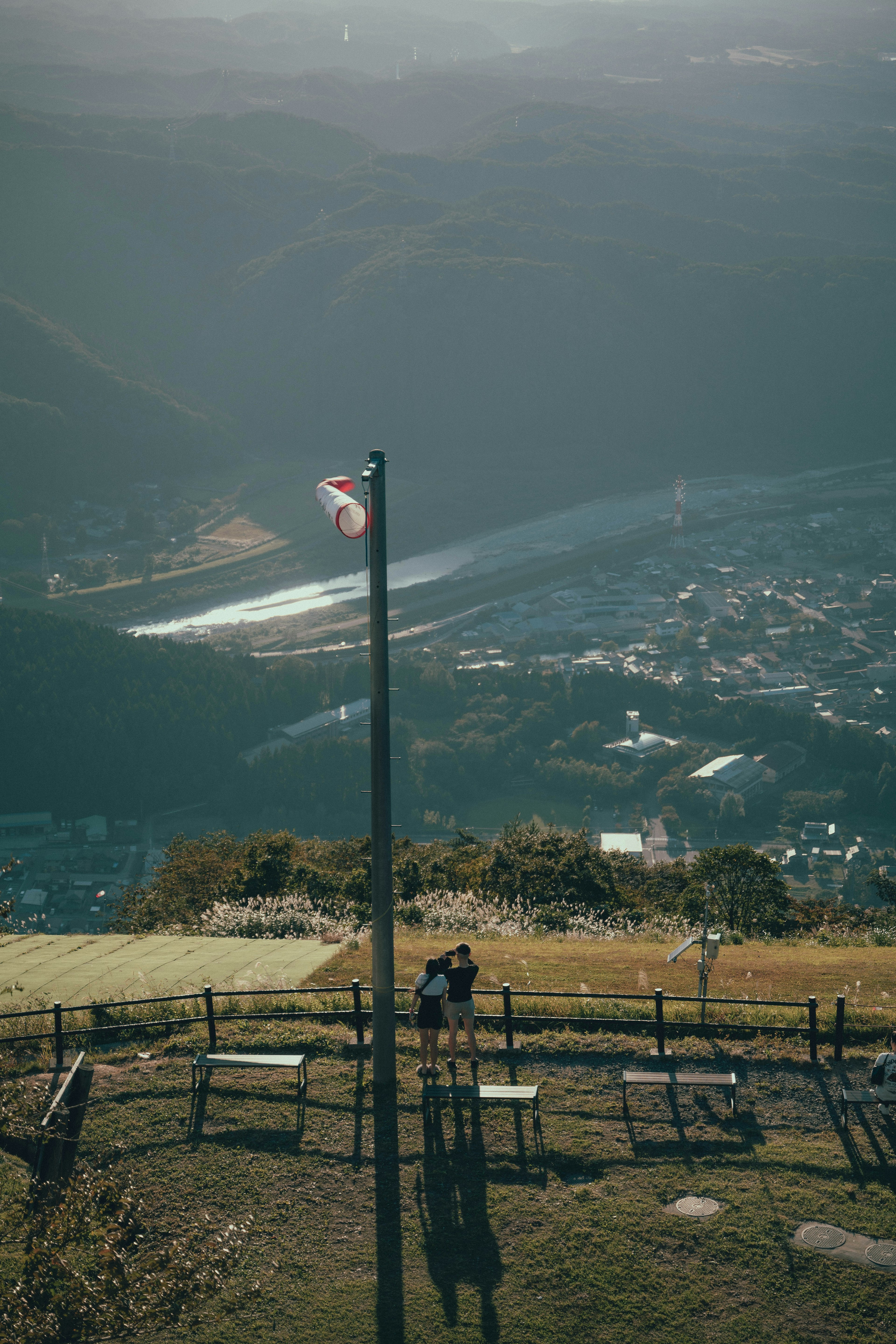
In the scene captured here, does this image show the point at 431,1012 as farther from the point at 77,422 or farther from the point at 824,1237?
the point at 77,422

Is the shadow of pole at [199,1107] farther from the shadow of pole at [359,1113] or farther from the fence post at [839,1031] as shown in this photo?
the fence post at [839,1031]

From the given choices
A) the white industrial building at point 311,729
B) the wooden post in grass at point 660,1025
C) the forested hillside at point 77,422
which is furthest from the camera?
the forested hillside at point 77,422

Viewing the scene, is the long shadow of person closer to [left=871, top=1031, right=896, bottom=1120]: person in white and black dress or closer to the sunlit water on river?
[left=871, top=1031, right=896, bottom=1120]: person in white and black dress

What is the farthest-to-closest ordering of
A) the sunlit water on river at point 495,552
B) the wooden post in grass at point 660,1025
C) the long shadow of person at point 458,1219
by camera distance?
the sunlit water on river at point 495,552, the wooden post in grass at point 660,1025, the long shadow of person at point 458,1219

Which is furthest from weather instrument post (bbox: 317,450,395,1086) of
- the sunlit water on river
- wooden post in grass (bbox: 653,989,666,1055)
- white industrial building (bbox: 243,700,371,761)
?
the sunlit water on river

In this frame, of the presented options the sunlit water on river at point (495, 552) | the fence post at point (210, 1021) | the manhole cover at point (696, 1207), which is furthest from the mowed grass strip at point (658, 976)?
the sunlit water on river at point (495, 552)

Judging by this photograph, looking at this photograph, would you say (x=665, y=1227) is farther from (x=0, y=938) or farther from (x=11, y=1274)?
(x=0, y=938)
